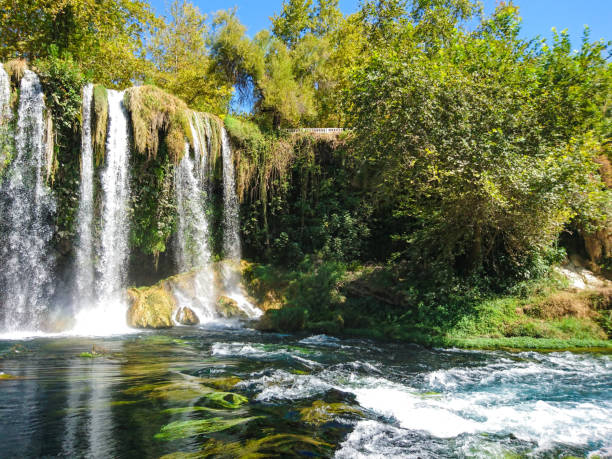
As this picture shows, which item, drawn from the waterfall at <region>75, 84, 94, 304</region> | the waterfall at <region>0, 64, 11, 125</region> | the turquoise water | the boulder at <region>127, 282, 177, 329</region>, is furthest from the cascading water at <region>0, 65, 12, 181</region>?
the turquoise water

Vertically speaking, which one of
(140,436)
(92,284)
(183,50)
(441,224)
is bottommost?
(140,436)

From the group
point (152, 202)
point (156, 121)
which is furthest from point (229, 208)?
point (156, 121)

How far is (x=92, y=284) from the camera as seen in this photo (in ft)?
46.9

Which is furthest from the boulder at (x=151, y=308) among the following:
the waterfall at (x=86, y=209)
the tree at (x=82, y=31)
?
the tree at (x=82, y=31)

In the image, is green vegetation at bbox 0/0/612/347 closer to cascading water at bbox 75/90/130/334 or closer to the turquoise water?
cascading water at bbox 75/90/130/334

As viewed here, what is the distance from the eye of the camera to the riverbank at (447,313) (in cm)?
1038

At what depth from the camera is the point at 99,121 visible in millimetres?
14406

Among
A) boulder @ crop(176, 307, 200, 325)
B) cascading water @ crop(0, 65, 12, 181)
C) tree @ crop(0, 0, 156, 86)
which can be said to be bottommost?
boulder @ crop(176, 307, 200, 325)

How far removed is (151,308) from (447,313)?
29.0 ft

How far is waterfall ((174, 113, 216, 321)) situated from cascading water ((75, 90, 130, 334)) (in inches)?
76.1

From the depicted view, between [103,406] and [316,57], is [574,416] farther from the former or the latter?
[316,57]

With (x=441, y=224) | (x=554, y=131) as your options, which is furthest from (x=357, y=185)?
(x=554, y=131)

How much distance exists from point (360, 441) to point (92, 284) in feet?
42.4

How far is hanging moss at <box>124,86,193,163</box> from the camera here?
49.1 ft
